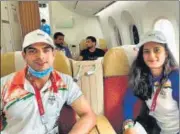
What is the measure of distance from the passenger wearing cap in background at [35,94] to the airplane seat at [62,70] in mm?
100

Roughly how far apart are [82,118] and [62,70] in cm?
31

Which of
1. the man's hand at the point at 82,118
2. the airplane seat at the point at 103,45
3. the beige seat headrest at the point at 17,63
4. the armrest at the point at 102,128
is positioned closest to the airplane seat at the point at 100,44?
the airplane seat at the point at 103,45

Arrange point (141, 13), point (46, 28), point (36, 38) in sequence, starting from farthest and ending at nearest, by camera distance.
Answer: point (141, 13), point (46, 28), point (36, 38)

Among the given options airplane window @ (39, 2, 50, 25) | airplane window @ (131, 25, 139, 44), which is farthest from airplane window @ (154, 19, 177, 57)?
airplane window @ (39, 2, 50, 25)

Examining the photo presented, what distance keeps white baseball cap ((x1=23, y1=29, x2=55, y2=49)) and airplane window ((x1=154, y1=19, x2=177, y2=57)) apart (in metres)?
0.62

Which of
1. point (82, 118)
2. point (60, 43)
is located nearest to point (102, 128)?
point (82, 118)

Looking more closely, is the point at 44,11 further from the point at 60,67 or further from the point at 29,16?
the point at 60,67

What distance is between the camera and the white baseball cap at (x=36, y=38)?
1.02 meters

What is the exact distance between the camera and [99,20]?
3.96 feet

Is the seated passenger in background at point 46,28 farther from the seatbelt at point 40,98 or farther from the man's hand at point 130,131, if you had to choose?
the man's hand at point 130,131

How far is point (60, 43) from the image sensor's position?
120 centimetres

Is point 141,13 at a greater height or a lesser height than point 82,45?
greater

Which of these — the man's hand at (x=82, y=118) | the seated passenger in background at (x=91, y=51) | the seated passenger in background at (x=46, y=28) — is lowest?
the man's hand at (x=82, y=118)

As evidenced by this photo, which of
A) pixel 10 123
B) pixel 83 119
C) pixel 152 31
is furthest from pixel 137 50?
pixel 10 123
